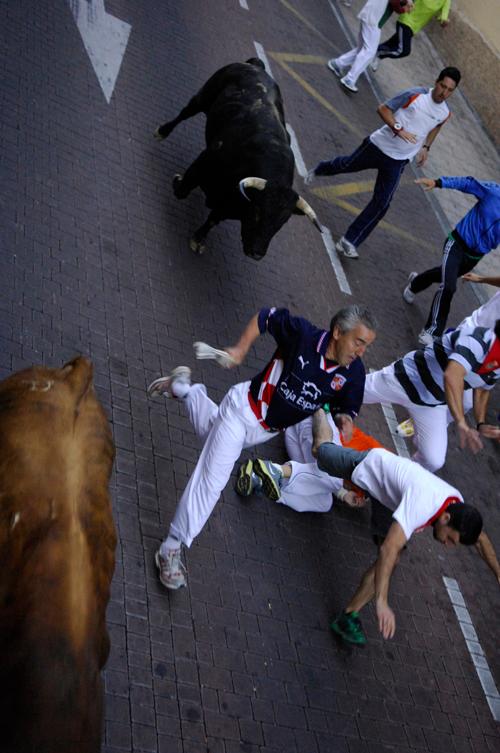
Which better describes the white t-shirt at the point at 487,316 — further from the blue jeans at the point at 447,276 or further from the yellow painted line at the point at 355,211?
the yellow painted line at the point at 355,211

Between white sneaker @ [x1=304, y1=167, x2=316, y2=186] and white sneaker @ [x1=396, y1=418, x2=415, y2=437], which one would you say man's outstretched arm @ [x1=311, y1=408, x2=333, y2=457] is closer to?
white sneaker @ [x1=396, y1=418, x2=415, y2=437]

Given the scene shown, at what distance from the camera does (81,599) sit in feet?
8.95

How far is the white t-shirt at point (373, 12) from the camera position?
544 inches

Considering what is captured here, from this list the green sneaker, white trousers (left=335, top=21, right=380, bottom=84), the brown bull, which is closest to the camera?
the brown bull

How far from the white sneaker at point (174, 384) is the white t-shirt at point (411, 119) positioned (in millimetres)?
5021

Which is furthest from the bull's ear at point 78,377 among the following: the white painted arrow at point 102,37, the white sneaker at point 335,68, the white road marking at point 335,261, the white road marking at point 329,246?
the white sneaker at point 335,68

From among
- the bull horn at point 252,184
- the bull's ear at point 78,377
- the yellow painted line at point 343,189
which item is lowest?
the yellow painted line at point 343,189

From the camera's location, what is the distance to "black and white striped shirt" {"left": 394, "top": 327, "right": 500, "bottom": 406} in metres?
6.64

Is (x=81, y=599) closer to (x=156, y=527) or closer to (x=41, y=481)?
(x=41, y=481)

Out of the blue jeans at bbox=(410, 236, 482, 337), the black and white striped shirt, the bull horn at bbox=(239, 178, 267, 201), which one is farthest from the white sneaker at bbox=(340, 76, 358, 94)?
the black and white striped shirt

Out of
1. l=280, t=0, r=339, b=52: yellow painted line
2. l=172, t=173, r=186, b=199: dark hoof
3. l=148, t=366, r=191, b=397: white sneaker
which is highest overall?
l=148, t=366, r=191, b=397: white sneaker

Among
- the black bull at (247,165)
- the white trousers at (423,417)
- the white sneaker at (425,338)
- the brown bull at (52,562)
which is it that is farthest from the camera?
the white sneaker at (425,338)

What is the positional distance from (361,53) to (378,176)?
5.06 m

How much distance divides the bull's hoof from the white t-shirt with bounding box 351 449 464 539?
362 centimetres
